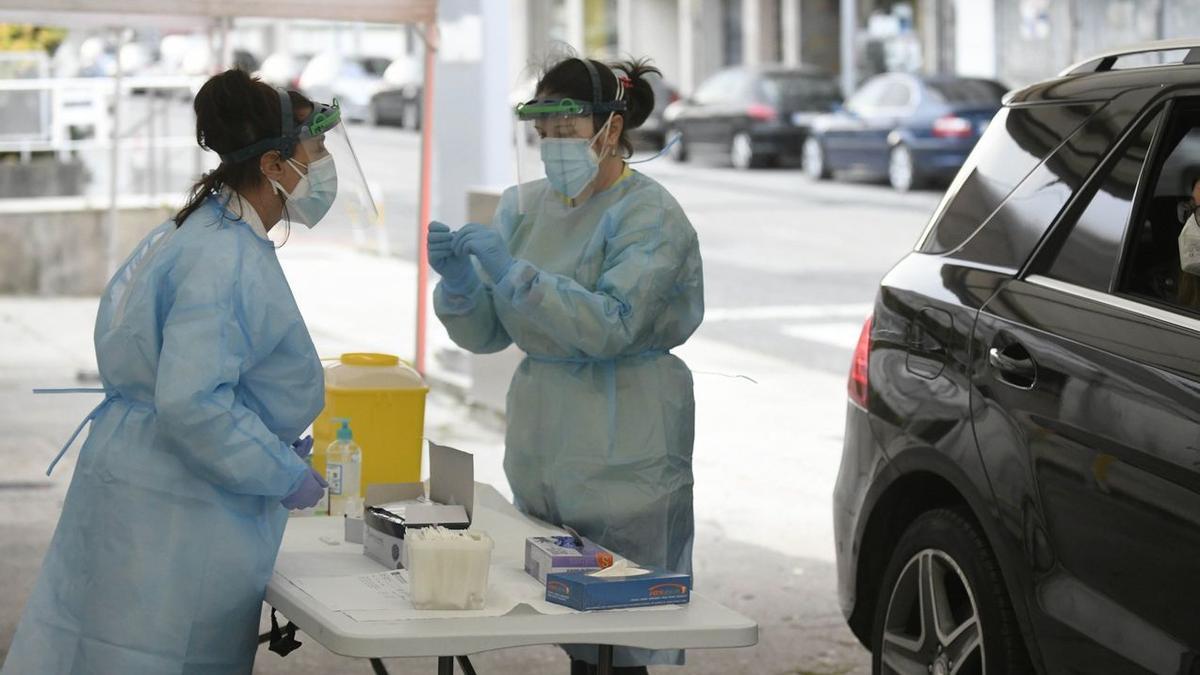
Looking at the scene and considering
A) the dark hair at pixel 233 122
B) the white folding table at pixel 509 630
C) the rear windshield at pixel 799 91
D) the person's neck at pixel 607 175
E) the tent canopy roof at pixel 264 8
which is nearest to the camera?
the white folding table at pixel 509 630

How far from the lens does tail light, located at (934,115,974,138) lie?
22219 millimetres

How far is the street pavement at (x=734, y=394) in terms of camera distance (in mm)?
6195

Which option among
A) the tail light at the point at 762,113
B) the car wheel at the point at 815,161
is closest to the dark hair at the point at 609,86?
the car wheel at the point at 815,161

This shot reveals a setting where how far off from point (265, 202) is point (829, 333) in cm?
943

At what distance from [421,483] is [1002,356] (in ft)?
4.48

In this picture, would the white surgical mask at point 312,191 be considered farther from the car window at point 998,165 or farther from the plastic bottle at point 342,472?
the car window at point 998,165

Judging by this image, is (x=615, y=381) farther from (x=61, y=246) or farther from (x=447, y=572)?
(x=61, y=246)

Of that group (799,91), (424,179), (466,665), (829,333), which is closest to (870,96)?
(799,91)

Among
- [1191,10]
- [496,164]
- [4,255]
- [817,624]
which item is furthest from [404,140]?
[817,624]

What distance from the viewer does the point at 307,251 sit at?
18719 mm

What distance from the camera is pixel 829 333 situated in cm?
1280

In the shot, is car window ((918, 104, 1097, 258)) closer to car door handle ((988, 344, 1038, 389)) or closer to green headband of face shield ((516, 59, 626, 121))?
car door handle ((988, 344, 1038, 389))

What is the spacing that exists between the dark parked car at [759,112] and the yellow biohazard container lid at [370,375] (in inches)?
890

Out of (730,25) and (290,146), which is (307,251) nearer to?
(290,146)
